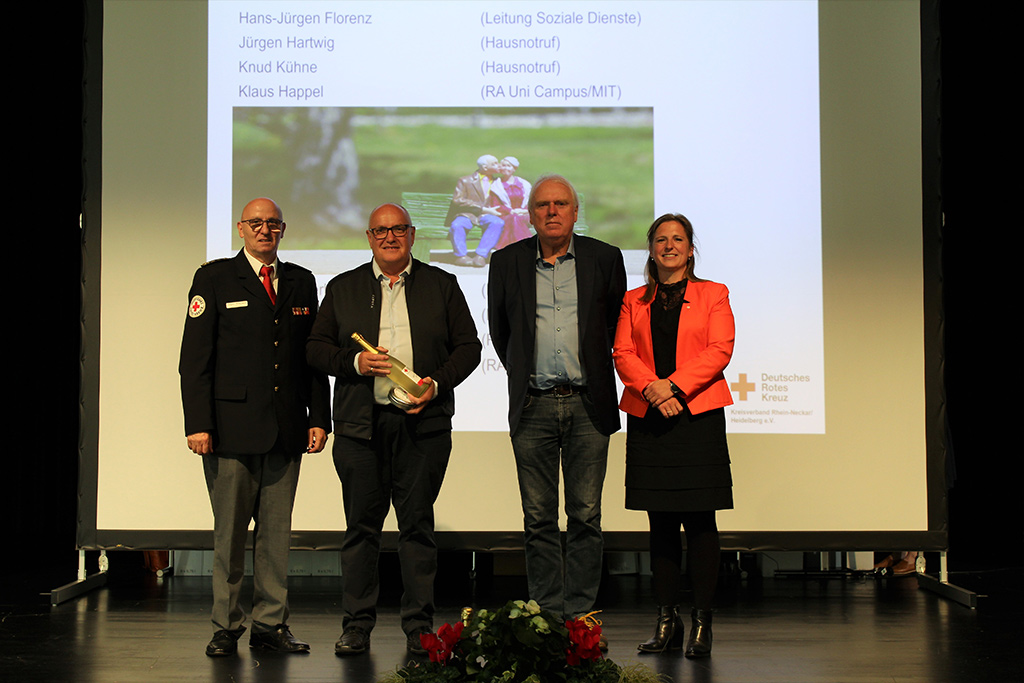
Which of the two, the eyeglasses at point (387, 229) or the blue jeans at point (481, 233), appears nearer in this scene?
the eyeglasses at point (387, 229)

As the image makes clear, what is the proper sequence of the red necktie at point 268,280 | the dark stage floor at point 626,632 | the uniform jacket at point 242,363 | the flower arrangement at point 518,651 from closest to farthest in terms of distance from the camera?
the flower arrangement at point 518,651 → the dark stage floor at point 626,632 → the uniform jacket at point 242,363 → the red necktie at point 268,280

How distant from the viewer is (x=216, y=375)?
9.72 feet

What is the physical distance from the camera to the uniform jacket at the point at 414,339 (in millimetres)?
2898

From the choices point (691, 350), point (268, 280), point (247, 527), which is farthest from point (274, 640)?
point (691, 350)

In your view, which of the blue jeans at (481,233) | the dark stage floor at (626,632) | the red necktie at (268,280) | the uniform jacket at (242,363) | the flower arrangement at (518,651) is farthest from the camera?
the blue jeans at (481,233)

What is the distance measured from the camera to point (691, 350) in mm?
2941

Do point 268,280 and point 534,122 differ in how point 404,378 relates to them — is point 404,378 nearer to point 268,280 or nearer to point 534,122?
point 268,280

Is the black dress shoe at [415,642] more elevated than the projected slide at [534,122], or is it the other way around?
the projected slide at [534,122]

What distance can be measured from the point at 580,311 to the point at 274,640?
149 centimetres

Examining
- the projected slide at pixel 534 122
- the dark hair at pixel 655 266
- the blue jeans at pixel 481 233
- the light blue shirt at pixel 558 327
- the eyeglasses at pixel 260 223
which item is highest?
the projected slide at pixel 534 122

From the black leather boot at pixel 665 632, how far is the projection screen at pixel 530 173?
1.13 meters

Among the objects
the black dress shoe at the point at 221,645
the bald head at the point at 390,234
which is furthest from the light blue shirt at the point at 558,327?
the black dress shoe at the point at 221,645

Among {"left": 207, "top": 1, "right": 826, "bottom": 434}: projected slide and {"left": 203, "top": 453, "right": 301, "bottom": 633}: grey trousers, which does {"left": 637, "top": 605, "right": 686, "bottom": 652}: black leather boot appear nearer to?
{"left": 203, "top": 453, "right": 301, "bottom": 633}: grey trousers

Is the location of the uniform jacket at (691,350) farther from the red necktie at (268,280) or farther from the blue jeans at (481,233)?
the blue jeans at (481,233)
